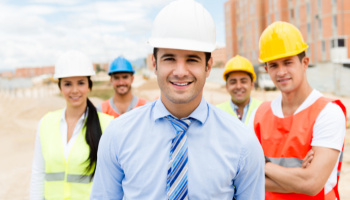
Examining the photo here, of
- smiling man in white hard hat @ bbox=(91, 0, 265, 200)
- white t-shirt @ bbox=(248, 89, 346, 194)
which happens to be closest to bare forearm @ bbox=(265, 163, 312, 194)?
white t-shirt @ bbox=(248, 89, 346, 194)

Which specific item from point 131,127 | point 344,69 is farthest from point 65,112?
point 344,69

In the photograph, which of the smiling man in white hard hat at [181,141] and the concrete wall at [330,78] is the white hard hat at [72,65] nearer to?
the smiling man in white hard hat at [181,141]

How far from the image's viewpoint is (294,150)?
2.39 m

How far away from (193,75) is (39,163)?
6.66 feet

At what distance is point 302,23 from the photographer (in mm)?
39125

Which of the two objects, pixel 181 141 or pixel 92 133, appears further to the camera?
pixel 92 133

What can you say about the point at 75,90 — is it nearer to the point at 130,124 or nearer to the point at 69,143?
the point at 69,143

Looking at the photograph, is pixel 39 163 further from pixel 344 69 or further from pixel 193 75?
pixel 344 69

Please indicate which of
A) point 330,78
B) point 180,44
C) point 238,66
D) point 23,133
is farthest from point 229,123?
point 330,78

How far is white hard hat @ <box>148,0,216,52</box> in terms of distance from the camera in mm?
1605

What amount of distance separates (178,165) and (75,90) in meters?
1.85

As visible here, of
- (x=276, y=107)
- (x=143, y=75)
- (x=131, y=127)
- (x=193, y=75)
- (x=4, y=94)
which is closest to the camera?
(x=193, y=75)

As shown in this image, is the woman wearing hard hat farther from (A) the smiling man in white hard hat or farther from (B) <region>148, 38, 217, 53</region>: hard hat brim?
(B) <region>148, 38, 217, 53</region>: hard hat brim

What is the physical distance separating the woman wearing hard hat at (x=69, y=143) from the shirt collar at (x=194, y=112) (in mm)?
1333
